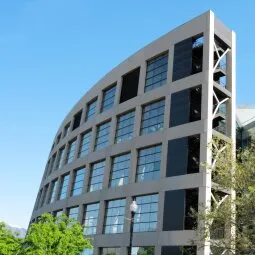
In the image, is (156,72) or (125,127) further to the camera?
(125,127)

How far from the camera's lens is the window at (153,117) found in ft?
144

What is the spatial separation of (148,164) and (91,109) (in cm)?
1830

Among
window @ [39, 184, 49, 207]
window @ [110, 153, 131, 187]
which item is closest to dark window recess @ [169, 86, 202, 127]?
window @ [110, 153, 131, 187]

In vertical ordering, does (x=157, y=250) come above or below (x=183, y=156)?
below

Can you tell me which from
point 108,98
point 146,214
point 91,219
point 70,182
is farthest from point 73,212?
point 146,214

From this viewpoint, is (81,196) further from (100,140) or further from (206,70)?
(206,70)

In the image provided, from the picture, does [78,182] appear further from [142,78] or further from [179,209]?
[179,209]

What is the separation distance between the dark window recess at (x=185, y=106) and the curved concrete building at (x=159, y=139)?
101 mm

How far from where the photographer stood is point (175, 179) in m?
39.0

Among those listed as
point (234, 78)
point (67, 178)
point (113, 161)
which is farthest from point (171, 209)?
point (67, 178)

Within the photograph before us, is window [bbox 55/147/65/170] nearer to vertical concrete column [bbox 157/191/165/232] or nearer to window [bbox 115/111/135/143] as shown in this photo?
window [bbox 115/111/135/143]

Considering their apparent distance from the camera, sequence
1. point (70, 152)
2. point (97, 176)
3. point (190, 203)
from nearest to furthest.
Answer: point (190, 203) < point (97, 176) < point (70, 152)

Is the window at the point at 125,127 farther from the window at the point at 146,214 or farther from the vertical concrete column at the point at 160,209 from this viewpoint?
the vertical concrete column at the point at 160,209

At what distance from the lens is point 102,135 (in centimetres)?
5297
